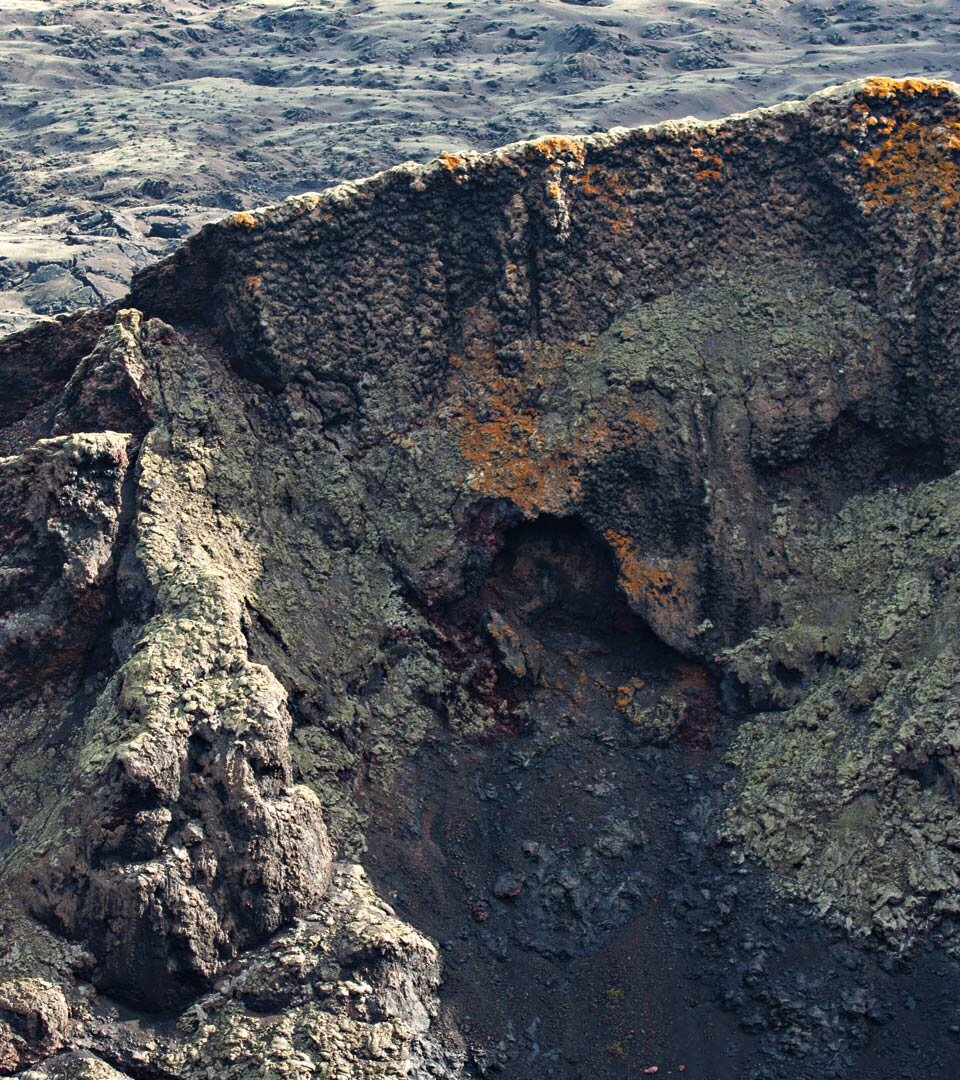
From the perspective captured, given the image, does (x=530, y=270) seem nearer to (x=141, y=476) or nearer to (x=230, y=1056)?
(x=141, y=476)

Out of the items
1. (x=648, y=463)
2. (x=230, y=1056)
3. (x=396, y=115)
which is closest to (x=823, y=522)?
(x=648, y=463)

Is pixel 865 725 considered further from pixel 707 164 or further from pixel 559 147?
pixel 559 147

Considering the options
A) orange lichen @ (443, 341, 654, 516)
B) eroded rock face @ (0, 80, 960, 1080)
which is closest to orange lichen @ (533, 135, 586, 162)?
eroded rock face @ (0, 80, 960, 1080)

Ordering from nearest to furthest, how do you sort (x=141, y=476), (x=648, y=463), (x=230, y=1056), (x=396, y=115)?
(x=230, y=1056) < (x=141, y=476) < (x=648, y=463) < (x=396, y=115)

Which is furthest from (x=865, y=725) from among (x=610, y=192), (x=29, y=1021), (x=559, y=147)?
(x=29, y=1021)

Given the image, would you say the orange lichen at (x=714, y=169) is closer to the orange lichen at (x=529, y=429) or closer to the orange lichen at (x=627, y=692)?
the orange lichen at (x=529, y=429)

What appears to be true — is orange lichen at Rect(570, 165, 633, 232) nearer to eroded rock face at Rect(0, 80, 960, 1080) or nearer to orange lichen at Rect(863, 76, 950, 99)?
eroded rock face at Rect(0, 80, 960, 1080)
